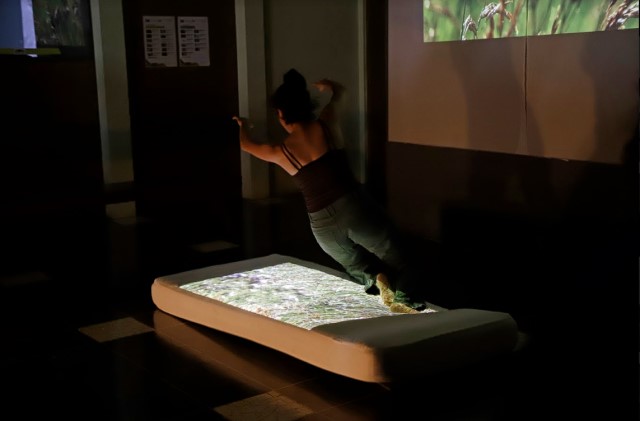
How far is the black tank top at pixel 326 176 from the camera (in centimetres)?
377

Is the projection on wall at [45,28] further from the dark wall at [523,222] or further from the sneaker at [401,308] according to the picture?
the sneaker at [401,308]

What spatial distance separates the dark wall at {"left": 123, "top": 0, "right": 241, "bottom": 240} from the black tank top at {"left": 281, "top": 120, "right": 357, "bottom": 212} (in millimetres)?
3544

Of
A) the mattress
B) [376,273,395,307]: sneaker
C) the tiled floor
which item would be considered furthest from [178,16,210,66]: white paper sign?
[376,273,395,307]: sneaker

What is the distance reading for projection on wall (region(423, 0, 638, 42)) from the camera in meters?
4.62

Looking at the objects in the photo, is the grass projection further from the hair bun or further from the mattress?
the hair bun

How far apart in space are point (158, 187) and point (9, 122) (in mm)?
1510

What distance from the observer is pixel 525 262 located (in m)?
5.36

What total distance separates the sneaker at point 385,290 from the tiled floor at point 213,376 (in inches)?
21.1

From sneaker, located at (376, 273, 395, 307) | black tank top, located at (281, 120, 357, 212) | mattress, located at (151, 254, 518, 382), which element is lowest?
mattress, located at (151, 254, 518, 382)

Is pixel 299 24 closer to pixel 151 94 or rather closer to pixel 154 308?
pixel 151 94

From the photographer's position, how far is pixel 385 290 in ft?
12.8

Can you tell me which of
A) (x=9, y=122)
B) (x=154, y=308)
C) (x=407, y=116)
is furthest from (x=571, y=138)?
(x=9, y=122)

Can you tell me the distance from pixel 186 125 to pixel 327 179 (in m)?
4.42

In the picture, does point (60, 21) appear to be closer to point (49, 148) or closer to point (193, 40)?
point (49, 148)
